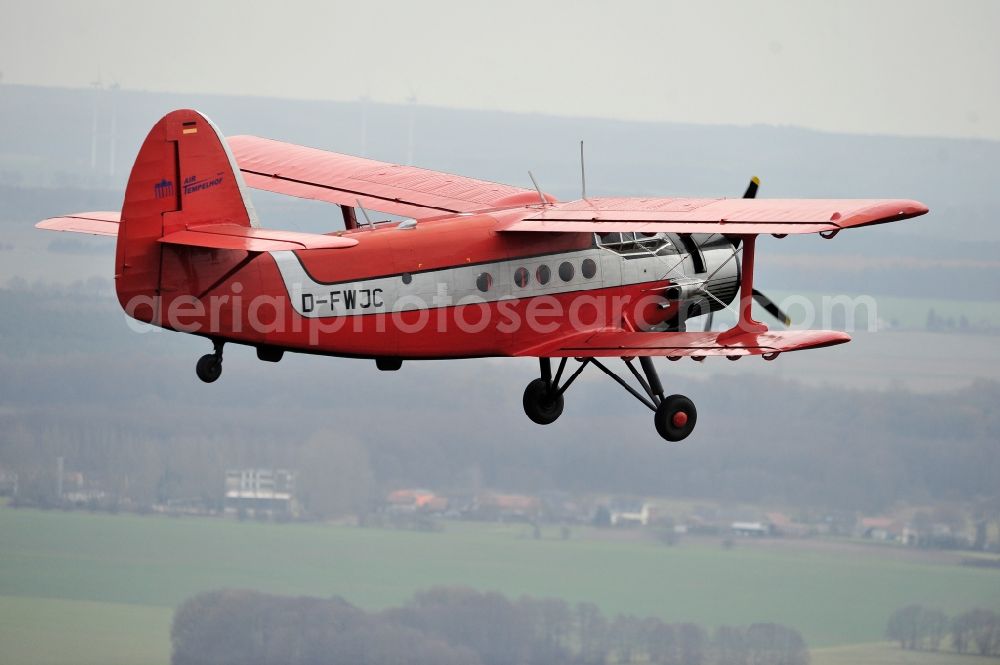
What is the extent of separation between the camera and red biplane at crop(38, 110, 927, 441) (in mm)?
21281

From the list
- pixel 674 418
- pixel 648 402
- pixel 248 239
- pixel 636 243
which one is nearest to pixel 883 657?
pixel 674 418

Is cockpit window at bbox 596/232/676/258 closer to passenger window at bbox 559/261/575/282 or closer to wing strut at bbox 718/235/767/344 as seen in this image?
passenger window at bbox 559/261/575/282

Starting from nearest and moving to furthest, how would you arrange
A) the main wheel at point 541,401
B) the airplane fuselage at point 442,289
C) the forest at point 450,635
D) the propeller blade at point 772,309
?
the airplane fuselage at point 442,289
the main wheel at point 541,401
the propeller blade at point 772,309
the forest at point 450,635

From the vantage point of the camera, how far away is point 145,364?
11950 cm

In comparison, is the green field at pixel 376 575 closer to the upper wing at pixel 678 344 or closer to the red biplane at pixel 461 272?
the red biplane at pixel 461 272

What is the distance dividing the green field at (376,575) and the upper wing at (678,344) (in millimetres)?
96326

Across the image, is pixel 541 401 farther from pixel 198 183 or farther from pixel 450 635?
pixel 450 635

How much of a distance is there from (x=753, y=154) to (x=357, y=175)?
157m

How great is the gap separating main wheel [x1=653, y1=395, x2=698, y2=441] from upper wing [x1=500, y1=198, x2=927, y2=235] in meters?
2.74

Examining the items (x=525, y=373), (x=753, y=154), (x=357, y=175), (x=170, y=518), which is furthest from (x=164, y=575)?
(x=357, y=175)

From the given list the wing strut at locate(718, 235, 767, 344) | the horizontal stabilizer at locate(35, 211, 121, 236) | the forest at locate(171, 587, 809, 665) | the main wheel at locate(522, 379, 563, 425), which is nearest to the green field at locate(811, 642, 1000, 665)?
the forest at locate(171, 587, 809, 665)

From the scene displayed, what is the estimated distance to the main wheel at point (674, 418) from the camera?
2406 cm

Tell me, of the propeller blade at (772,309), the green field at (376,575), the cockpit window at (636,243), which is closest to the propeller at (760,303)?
the propeller blade at (772,309)

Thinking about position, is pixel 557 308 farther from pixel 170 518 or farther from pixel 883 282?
pixel 883 282
